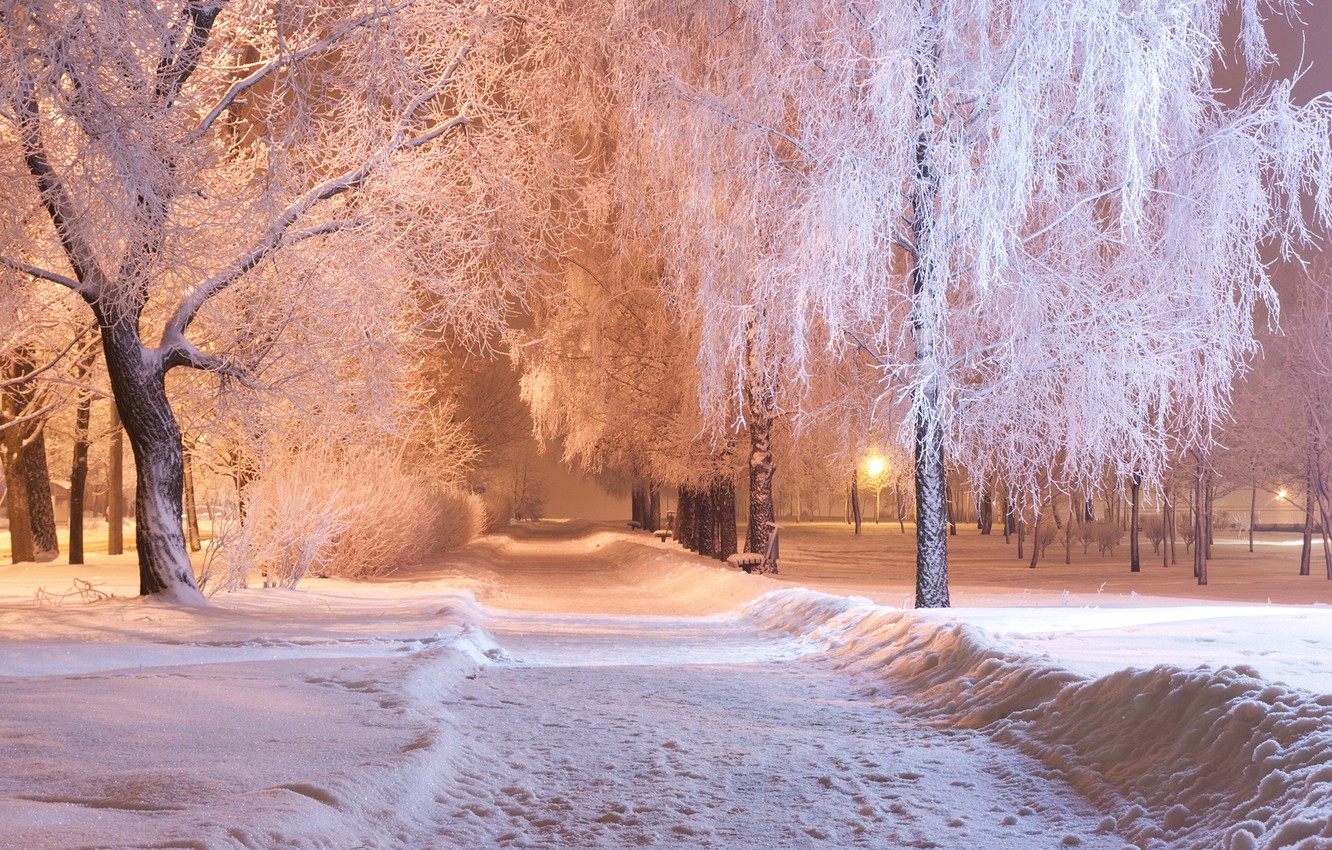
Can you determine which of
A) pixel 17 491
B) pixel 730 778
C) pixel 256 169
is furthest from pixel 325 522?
pixel 17 491

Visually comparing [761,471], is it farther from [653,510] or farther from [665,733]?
[653,510]

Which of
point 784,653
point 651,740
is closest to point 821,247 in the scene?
point 784,653

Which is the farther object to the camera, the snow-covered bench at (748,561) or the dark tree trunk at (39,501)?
the dark tree trunk at (39,501)

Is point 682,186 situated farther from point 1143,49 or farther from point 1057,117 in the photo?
point 1143,49

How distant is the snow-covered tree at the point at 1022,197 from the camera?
10062mm

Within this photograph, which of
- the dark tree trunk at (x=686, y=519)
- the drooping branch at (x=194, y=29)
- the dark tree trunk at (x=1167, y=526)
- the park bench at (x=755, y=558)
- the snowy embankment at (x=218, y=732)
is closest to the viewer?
the snowy embankment at (x=218, y=732)

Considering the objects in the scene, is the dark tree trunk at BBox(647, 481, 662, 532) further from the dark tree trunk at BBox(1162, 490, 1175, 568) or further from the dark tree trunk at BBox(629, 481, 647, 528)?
the dark tree trunk at BBox(1162, 490, 1175, 568)

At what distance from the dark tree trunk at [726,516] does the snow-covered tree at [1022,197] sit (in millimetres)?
14891

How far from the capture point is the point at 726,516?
27.7 m

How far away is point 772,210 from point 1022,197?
2511 mm

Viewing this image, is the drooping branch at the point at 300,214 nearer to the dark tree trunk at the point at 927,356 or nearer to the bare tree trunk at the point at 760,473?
the dark tree trunk at the point at 927,356

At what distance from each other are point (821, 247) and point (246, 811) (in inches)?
300

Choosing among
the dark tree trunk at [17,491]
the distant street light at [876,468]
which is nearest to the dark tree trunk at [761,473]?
the distant street light at [876,468]

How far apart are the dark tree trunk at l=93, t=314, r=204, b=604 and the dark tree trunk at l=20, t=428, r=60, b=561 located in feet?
40.8
